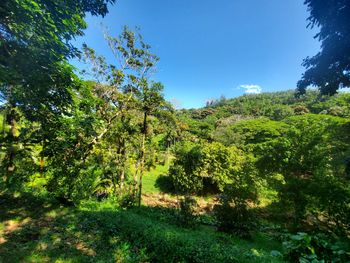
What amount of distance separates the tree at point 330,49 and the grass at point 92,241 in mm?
5459

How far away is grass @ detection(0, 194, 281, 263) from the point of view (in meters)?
4.24

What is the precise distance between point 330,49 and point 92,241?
8.21 meters

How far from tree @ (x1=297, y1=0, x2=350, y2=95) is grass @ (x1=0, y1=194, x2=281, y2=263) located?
215 inches

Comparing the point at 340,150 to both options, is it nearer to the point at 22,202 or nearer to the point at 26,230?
the point at 26,230

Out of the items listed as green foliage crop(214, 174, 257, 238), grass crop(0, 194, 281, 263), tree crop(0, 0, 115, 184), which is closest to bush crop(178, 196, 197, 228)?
green foliage crop(214, 174, 257, 238)

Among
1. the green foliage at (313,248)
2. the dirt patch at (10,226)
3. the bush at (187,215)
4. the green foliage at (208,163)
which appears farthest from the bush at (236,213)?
the dirt patch at (10,226)

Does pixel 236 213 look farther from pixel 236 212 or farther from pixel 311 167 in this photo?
pixel 311 167

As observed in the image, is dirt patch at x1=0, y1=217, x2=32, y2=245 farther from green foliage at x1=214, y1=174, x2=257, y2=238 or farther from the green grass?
the green grass

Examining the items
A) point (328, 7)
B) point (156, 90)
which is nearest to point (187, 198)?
point (156, 90)

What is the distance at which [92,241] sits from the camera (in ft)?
16.6

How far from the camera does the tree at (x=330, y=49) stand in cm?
521

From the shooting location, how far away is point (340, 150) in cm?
773

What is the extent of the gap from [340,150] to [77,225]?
31.3ft

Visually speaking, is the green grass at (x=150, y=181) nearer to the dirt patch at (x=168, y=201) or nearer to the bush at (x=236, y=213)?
the dirt patch at (x=168, y=201)
